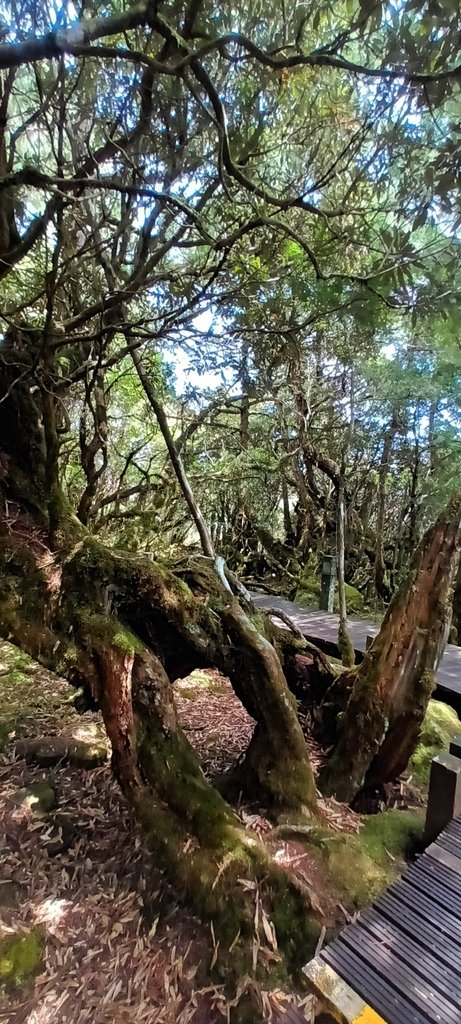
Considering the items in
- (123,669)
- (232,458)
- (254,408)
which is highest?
(254,408)

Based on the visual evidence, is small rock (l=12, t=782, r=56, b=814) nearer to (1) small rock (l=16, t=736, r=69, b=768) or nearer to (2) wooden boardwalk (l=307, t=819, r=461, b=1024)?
(1) small rock (l=16, t=736, r=69, b=768)

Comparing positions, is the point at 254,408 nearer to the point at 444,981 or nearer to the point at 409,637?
the point at 409,637

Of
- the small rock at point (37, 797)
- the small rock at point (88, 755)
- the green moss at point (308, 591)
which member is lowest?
the small rock at point (37, 797)

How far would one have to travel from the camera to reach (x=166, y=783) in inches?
99.5

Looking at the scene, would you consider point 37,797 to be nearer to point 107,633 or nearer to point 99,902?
point 99,902

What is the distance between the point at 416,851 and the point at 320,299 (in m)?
4.90

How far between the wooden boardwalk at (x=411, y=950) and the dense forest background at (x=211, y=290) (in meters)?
0.39

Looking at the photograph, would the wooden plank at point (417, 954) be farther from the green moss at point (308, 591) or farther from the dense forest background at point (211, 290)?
the green moss at point (308, 591)

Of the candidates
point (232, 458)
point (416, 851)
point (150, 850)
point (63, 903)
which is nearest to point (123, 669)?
point (150, 850)

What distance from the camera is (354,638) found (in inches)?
220

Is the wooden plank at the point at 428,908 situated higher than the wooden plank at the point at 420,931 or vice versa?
the wooden plank at the point at 428,908

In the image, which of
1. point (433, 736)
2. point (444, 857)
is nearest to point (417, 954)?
point (444, 857)

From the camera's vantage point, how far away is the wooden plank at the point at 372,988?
1.48 meters

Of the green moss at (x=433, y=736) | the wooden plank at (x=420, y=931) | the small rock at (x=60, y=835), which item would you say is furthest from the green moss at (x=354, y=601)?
the wooden plank at (x=420, y=931)
